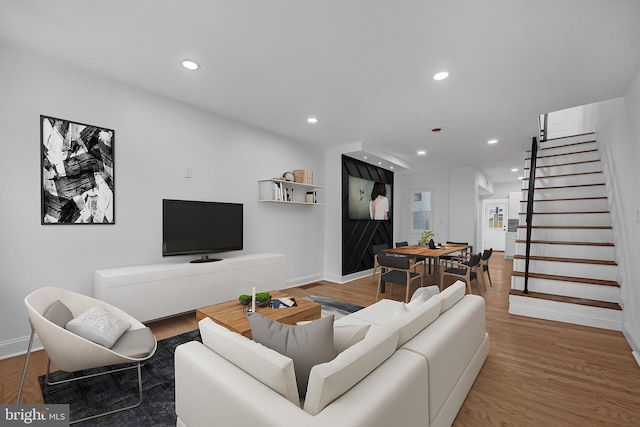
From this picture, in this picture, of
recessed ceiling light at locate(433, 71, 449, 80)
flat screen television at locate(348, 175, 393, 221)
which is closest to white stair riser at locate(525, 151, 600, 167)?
flat screen television at locate(348, 175, 393, 221)

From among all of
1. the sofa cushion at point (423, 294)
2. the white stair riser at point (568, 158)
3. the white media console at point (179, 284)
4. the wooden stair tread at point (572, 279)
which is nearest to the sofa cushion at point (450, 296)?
the sofa cushion at point (423, 294)

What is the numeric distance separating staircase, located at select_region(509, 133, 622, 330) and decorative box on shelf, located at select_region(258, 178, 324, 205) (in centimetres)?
337

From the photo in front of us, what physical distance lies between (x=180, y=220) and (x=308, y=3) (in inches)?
106

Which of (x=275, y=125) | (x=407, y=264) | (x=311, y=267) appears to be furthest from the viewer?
(x=311, y=267)

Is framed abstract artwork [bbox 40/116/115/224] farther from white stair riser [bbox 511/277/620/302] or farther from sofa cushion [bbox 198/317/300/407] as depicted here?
white stair riser [bbox 511/277/620/302]

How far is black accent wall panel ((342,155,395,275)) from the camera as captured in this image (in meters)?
5.72

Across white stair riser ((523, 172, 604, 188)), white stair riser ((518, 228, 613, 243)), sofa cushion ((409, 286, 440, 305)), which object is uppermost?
white stair riser ((523, 172, 604, 188))

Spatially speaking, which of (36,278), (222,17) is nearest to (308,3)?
(222,17)

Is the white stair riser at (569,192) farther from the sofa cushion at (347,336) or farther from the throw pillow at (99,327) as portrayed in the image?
the throw pillow at (99,327)

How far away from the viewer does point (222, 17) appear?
2.07 m

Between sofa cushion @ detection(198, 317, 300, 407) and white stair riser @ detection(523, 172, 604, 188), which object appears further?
white stair riser @ detection(523, 172, 604, 188)

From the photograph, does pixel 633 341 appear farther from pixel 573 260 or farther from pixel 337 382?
pixel 337 382

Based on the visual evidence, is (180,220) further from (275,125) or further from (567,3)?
(567,3)

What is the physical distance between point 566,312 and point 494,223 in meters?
7.80
